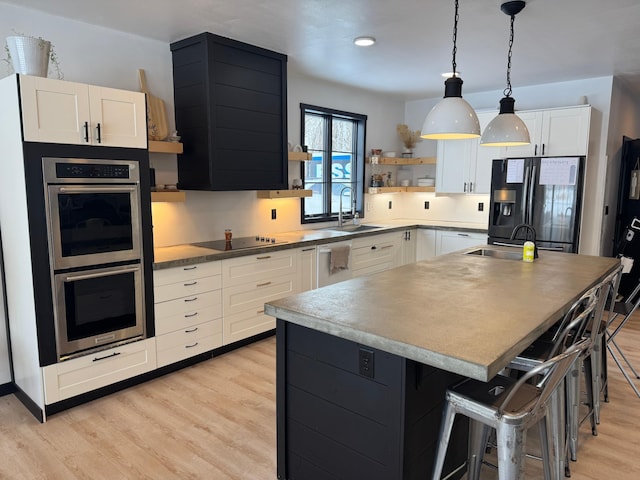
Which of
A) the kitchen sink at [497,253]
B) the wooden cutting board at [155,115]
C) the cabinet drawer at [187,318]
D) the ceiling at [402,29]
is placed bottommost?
the cabinet drawer at [187,318]

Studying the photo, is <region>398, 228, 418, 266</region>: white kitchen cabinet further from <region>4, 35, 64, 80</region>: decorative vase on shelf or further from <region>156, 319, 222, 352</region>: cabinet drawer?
<region>4, 35, 64, 80</region>: decorative vase on shelf

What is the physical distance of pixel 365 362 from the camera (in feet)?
5.78

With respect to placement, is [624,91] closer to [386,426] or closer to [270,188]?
[270,188]

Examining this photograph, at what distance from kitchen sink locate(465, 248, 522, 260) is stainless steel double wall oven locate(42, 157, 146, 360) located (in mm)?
2560

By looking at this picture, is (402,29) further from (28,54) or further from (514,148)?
(28,54)

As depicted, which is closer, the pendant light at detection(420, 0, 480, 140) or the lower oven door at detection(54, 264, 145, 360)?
the pendant light at detection(420, 0, 480, 140)

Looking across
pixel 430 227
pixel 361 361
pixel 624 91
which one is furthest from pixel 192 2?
pixel 624 91

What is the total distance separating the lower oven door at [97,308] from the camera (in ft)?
9.00

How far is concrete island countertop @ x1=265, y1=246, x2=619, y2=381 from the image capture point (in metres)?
1.55

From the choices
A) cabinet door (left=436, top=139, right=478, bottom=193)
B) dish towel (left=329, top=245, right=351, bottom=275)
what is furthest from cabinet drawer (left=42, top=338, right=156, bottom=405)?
cabinet door (left=436, top=139, right=478, bottom=193)

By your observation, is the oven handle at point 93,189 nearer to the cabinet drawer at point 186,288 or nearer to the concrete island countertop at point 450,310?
the cabinet drawer at point 186,288

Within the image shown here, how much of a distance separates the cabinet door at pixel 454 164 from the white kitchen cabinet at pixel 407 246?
674mm

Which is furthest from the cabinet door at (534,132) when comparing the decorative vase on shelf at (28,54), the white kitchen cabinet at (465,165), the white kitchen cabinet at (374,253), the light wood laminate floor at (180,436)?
the decorative vase on shelf at (28,54)

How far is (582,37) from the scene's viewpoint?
11.5ft
